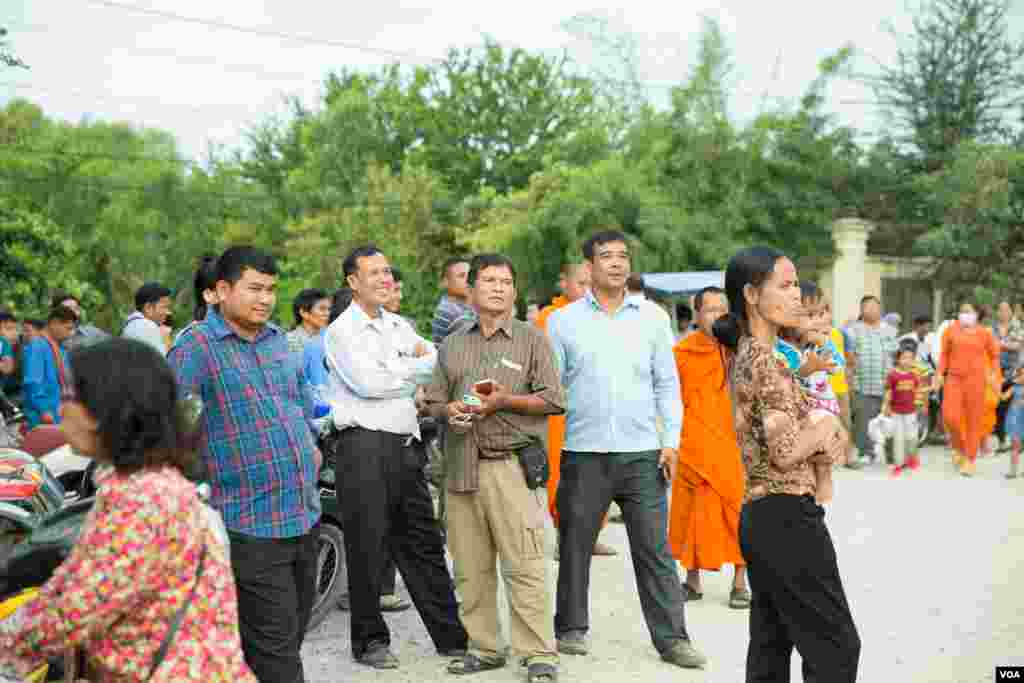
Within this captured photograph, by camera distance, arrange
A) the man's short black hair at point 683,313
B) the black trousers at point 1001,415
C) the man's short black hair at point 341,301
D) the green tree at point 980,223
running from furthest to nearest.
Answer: the green tree at point 980,223 → the man's short black hair at point 683,313 → the black trousers at point 1001,415 → the man's short black hair at point 341,301

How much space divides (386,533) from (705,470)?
2445mm

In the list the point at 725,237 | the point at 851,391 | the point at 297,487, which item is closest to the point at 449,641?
the point at 297,487

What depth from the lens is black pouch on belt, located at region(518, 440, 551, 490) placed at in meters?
5.66

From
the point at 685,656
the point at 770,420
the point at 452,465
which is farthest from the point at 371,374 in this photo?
the point at 770,420

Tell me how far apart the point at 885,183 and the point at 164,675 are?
3058 cm

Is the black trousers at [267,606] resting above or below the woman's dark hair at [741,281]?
below

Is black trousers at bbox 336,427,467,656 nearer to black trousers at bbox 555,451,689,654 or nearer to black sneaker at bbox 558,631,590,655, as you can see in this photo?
black sneaker at bbox 558,631,590,655

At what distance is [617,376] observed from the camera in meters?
6.10

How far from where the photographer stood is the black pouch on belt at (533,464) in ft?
18.6

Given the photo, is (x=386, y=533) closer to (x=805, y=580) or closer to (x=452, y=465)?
(x=452, y=465)

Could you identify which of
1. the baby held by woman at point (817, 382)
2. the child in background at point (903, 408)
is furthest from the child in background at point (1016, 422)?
the baby held by woman at point (817, 382)

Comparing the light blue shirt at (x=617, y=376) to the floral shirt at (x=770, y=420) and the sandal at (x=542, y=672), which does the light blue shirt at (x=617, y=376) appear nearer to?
the sandal at (x=542, y=672)

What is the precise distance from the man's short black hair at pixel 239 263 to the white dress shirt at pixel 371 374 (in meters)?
1.18

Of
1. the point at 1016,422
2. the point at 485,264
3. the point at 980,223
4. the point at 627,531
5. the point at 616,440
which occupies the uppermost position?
the point at 980,223
